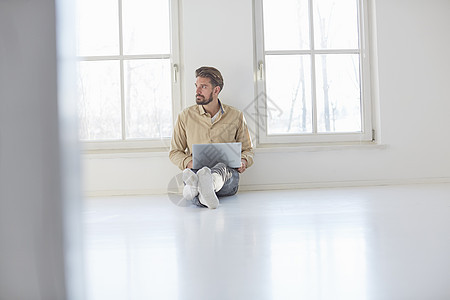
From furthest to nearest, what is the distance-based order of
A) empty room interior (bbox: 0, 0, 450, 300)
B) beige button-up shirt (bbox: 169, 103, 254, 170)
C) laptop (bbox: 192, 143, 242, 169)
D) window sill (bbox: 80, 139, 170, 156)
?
window sill (bbox: 80, 139, 170, 156), beige button-up shirt (bbox: 169, 103, 254, 170), laptop (bbox: 192, 143, 242, 169), empty room interior (bbox: 0, 0, 450, 300)

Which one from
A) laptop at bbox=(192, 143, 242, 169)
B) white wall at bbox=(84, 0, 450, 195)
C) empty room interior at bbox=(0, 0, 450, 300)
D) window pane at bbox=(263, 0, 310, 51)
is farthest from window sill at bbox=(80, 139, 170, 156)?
window pane at bbox=(263, 0, 310, 51)

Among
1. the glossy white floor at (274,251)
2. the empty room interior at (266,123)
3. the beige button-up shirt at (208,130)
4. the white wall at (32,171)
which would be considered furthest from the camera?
the beige button-up shirt at (208,130)

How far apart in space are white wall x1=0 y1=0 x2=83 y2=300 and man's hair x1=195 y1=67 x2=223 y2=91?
242 cm

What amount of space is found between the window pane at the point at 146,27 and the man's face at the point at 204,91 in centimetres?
56

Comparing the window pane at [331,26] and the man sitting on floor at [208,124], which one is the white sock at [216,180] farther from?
the window pane at [331,26]

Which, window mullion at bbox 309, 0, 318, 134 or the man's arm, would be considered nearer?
the man's arm

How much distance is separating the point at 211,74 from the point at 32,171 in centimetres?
245

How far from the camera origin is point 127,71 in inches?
126

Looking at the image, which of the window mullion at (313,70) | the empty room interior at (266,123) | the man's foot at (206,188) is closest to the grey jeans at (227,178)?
the empty room interior at (266,123)

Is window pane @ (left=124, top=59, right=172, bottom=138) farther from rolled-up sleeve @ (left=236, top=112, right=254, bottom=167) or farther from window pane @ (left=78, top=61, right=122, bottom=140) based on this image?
rolled-up sleeve @ (left=236, top=112, right=254, bottom=167)

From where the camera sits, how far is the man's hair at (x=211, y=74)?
9.29ft

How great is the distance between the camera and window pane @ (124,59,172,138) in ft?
10.5

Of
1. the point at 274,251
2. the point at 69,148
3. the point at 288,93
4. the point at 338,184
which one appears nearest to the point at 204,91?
the point at 288,93

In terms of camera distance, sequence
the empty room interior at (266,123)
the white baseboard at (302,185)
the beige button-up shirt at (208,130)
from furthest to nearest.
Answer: the white baseboard at (302,185) < the beige button-up shirt at (208,130) < the empty room interior at (266,123)
